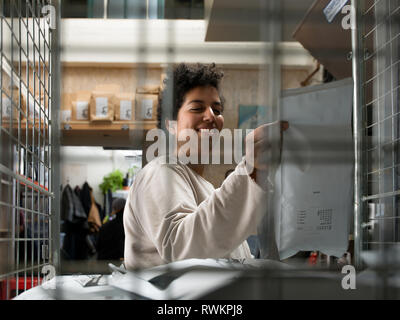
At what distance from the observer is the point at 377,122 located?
3.12 feet

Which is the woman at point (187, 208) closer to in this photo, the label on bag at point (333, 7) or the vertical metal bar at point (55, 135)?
the vertical metal bar at point (55, 135)

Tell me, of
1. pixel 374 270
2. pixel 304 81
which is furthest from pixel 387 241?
pixel 304 81

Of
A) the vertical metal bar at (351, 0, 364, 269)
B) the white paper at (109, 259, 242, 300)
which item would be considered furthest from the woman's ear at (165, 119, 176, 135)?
the vertical metal bar at (351, 0, 364, 269)

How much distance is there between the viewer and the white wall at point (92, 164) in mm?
807

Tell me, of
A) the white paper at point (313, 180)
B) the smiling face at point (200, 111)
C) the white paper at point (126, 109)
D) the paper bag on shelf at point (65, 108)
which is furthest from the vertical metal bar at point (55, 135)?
the white paper at point (313, 180)

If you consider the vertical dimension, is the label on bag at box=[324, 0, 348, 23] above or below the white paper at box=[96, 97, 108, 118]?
above

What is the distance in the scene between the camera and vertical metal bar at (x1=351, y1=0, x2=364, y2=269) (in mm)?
907

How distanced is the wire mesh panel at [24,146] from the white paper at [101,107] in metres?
0.09

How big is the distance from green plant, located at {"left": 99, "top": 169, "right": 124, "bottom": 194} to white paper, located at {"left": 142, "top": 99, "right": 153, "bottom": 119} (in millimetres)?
101

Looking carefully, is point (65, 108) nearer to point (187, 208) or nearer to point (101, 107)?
point (101, 107)

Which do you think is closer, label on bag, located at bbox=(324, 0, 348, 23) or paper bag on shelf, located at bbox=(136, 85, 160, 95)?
paper bag on shelf, located at bbox=(136, 85, 160, 95)

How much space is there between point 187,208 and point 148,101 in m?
0.18

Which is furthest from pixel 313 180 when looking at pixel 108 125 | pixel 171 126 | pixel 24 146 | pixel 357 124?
pixel 24 146

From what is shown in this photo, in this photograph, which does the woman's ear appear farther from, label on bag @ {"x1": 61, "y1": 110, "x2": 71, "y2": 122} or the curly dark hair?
label on bag @ {"x1": 61, "y1": 110, "x2": 71, "y2": 122}
